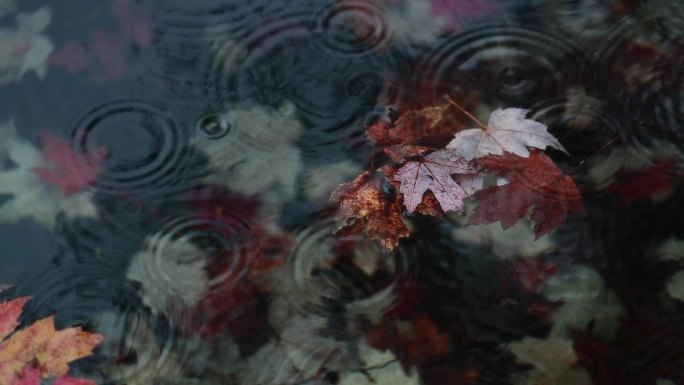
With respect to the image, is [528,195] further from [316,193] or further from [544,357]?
[316,193]

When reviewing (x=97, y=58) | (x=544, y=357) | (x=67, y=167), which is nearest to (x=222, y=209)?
(x=67, y=167)

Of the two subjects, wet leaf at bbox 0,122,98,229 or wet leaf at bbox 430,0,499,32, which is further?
wet leaf at bbox 430,0,499,32

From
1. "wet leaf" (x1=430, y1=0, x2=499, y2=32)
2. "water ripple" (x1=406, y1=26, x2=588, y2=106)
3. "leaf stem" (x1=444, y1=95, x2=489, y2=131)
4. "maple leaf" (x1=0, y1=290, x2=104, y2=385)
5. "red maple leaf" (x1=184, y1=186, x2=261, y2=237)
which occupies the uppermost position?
"wet leaf" (x1=430, y1=0, x2=499, y2=32)

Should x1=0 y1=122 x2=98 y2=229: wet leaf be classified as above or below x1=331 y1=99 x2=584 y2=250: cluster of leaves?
below

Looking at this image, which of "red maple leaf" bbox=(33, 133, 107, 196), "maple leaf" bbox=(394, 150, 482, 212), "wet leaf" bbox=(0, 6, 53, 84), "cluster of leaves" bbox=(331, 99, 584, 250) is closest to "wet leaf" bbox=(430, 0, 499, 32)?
"cluster of leaves" bbox=(331, 99, 584, 250)

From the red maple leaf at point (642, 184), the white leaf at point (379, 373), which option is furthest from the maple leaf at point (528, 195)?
the white leaf at point (379, 373)

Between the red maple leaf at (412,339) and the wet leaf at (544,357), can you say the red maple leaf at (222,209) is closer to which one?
the red maple leaf at (412,339)

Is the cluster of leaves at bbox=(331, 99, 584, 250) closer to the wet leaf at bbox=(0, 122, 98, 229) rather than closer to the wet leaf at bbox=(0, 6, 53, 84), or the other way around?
the wet leaf at bbox=(0, 122, 98, 229)

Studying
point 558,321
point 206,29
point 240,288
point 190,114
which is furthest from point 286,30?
point 558,321
